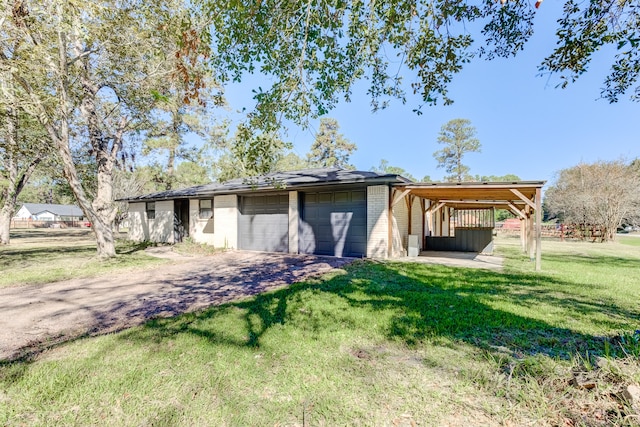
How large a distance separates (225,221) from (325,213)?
5.36 metres

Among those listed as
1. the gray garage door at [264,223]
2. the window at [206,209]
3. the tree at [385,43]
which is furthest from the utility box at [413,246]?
the window at [206,209]

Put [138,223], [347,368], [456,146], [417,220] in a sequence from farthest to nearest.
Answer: [456,146], [138,223], [417,220], [347,368]

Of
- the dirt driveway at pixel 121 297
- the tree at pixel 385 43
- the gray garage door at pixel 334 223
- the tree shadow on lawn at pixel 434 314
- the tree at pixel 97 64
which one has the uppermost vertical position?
the tree at pixel 97 64

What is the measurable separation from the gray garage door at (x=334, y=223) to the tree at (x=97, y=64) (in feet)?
19.8

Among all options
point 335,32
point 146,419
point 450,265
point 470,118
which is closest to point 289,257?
point 450,265

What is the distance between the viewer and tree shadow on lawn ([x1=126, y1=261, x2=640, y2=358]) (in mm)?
3572

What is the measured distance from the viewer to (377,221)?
10.2 m

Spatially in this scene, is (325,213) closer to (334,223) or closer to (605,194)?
(334,223)

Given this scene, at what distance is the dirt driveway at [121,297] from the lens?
4.03 meters

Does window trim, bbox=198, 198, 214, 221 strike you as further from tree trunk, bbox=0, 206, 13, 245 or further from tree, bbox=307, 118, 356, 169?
tree, bbox=307, 118, 356, 169

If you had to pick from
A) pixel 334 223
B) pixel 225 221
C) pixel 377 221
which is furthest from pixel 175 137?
pixel 377 221

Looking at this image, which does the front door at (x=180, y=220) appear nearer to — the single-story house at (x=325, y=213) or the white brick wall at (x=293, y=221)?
the single-story house at (x=325, y=213)

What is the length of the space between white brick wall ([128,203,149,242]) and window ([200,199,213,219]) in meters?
4.76

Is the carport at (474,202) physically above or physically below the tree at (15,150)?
below
